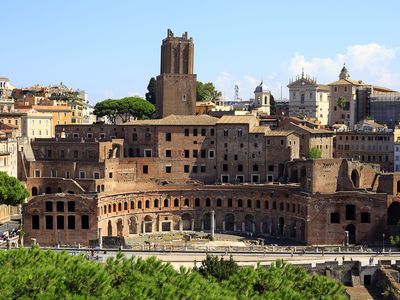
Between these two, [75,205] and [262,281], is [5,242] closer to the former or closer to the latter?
[75,205]

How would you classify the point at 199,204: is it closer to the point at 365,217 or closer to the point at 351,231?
the point at 351,231

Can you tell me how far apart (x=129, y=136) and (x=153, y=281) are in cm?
4624

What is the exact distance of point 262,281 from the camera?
150ft

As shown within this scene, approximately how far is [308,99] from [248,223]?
41266mm

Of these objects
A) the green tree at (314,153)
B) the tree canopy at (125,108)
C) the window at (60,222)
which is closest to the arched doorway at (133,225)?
the window at (60,222)

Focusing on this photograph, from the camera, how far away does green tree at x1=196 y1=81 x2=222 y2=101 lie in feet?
431

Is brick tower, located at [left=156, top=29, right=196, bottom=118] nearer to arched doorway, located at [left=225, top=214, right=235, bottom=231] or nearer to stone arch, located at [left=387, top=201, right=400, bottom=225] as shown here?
arched doorway, located at [left=225, top=214, right=235, bottom=231]

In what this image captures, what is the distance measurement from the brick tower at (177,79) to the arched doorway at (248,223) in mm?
18211

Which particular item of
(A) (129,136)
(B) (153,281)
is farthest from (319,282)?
(A) (129,136)

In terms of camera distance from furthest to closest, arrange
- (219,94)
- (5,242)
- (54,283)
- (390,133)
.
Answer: (219,94)
(390,133)
(5,242)
(54,283)

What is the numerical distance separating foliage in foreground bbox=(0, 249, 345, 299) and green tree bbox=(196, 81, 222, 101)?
8341cm

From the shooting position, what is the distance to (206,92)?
134 m

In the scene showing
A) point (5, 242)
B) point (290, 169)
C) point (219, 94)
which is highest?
point (219, 94)

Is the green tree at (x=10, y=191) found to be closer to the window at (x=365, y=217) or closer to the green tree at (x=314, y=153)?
the window at (x=365, y=217)
